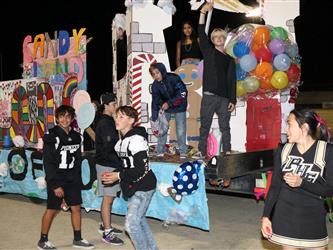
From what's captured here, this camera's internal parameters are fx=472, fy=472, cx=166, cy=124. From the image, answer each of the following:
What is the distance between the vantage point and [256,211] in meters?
7.49

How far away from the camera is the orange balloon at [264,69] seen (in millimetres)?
6996

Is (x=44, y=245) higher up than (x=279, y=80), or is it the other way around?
(x=279, y=80)

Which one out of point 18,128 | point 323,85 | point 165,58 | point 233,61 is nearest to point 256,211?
point 233,61

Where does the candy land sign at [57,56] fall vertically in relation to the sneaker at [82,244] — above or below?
above

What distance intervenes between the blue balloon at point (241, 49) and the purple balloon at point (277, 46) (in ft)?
1.12

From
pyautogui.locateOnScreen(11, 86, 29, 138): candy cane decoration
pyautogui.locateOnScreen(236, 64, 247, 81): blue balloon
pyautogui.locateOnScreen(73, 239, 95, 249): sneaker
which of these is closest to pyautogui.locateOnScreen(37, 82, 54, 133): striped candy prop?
pyautogui.locateOnScreen(11, 86, 29, 138): candy cane decoration

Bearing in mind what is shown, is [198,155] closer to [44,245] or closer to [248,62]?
[248,62]

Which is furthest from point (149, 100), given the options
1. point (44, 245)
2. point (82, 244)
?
point (44, 245)

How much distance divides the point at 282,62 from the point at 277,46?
0.25 metres

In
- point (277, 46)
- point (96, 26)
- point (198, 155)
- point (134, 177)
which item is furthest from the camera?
point (96, 26)

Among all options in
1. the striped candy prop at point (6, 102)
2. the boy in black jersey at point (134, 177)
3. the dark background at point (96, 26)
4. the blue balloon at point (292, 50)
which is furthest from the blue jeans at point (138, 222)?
the dark background at point (96, 26)

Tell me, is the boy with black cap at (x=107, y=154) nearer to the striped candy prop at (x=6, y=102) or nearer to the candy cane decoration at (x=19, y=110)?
the candy cane decoration at (x=19, y=110)

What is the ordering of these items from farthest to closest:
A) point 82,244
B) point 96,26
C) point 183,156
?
point 96,26 → point 183,156 → point 82,244

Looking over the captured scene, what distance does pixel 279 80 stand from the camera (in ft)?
22.9
